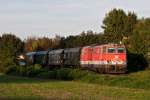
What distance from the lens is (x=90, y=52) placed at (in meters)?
56.4

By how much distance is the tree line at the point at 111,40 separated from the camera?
66.3m

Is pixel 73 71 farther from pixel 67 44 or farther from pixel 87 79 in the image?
pixel 67 44

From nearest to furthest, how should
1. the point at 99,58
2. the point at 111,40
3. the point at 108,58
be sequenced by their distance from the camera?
the point at 108,58 < the point at 99,58 < the point at 111,40

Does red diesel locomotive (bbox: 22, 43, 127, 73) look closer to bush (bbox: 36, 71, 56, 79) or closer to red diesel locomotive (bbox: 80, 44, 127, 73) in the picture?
red diesel locomotive (bbox: 80, 44, 127, 73)

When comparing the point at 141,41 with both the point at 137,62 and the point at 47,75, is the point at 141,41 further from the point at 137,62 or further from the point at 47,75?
the point at 47,75

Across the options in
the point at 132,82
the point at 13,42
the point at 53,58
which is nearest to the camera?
the point at 132,82

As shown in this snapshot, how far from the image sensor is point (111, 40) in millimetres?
96500

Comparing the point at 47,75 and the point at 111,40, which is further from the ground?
the point at 111,40

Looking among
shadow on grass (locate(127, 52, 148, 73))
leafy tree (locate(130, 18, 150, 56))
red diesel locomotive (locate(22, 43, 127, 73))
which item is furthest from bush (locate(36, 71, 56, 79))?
leafy tree (locate(130, 18, 150, 56))

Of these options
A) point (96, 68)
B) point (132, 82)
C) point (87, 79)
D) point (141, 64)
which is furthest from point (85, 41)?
point (132, 82)

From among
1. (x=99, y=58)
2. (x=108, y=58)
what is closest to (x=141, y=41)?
(x=99, y=58)

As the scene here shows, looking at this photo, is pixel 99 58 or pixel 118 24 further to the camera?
pixel 118 24

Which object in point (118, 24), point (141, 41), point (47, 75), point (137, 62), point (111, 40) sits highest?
point (118, 24)

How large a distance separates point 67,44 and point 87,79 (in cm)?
6829
